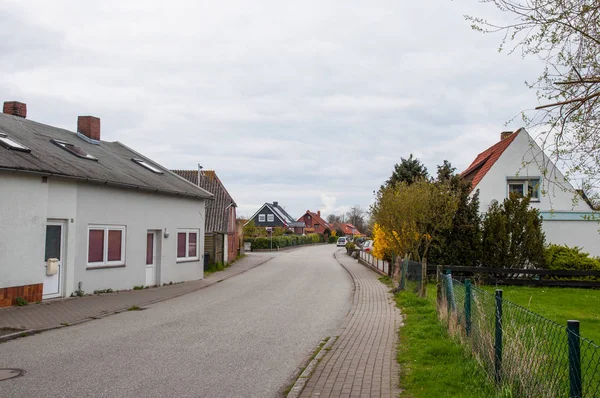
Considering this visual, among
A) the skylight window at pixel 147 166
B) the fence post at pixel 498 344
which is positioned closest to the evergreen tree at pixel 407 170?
the skylight window at pixel 147 166

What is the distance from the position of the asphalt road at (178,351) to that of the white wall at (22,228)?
9.78ft

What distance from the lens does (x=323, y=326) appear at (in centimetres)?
1212

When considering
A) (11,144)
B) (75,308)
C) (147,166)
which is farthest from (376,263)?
(11,144)

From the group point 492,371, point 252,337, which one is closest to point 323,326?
point 252,337

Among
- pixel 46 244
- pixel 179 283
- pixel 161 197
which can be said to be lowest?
pixel 179 283

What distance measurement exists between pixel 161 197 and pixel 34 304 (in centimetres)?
771

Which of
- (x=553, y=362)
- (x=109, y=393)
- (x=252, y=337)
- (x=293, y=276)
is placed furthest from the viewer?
(x=293, y=276)

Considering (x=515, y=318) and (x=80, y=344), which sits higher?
(x=515, y=318)

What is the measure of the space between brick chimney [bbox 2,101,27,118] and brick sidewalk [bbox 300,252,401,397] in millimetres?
16145

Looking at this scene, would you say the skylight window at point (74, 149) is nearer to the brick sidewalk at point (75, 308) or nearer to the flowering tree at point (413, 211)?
the brick sidewalk at point (75, 308)

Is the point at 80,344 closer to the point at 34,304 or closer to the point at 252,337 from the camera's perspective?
the point at 252,337

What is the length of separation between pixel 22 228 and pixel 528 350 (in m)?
12.9

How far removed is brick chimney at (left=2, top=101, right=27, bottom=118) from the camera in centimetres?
2144

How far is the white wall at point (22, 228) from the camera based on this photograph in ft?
43.9
